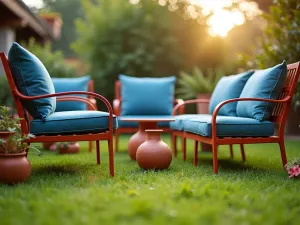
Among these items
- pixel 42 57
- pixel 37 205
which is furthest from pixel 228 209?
pixel 42 57

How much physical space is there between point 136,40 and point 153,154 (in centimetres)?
591

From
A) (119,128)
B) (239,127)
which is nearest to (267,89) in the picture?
(239,127)

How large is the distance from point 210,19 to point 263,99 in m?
6.48

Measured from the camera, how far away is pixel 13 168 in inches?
113

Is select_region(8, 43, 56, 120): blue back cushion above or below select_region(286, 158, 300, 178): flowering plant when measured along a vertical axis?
above

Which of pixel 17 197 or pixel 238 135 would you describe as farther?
pixel 238 135

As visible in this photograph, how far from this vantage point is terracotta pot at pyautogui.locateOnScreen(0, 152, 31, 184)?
9.41 ft

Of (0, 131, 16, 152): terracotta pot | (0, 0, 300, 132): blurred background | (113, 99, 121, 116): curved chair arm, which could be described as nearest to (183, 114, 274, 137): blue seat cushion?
(0, 131, 16, 152): terracotta pot

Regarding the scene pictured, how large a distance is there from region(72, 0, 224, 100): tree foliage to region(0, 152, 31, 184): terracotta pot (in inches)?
240

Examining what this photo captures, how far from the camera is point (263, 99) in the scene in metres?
3.47

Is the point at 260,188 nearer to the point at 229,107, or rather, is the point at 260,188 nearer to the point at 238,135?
the point at 238,135

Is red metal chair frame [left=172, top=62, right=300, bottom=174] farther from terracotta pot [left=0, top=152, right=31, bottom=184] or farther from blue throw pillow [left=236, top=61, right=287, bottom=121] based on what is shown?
terracotta pot [left=0, top=152, right=31, bottom=184]

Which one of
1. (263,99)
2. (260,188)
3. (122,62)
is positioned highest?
(122,62)

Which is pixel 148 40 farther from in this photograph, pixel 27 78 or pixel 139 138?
pixel 27 78
